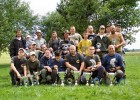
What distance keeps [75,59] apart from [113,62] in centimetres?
148

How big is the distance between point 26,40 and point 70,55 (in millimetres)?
2721

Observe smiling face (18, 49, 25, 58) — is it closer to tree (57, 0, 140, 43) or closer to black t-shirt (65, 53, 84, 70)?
black t-shirt (65, 53, 84, 70)

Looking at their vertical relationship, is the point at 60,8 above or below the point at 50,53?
above

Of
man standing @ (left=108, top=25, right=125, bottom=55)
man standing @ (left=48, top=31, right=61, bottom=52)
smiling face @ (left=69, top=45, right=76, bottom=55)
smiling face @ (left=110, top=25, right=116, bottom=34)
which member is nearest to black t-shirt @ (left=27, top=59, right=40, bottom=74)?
smiling face @ (left=69, top=45, right=76, bottom=55)

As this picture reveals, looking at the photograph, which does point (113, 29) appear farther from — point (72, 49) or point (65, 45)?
point (65, 45)

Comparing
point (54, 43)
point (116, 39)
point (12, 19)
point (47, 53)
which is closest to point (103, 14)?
point (12, 19)

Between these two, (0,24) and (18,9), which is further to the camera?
(18,9)

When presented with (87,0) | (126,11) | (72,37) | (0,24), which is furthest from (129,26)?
(72,37)

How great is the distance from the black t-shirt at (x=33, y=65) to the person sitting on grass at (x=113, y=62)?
2.56 metres

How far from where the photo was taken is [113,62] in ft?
42.6

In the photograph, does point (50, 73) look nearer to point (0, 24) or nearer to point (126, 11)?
point (126, 11)

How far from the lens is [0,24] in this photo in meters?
44.0

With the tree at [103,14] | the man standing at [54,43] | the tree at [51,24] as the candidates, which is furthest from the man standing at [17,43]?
the tree at [51,24]

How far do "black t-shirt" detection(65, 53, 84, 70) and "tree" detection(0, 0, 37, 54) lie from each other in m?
30.6
